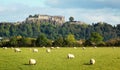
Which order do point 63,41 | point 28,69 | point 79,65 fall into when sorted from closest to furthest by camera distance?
point 28,69 → point 79,65 → point 63,41

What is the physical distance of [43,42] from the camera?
124250mm

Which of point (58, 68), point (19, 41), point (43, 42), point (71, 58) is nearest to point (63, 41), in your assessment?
point (43, 42)

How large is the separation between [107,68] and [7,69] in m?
7.28

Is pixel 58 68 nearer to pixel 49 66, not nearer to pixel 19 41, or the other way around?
pixel 49 66

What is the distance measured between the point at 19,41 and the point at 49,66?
109913mm

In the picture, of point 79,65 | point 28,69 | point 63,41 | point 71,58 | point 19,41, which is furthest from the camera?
point 19,41

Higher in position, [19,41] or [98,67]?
[98,67]

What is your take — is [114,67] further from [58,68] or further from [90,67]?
[58,68]

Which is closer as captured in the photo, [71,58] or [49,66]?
[49,66]

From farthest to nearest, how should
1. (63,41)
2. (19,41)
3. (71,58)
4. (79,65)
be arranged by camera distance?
(19,41) < (63,41) < (71,58) < (79,65)

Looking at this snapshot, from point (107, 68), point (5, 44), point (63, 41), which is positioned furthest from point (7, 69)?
point (5, 44)

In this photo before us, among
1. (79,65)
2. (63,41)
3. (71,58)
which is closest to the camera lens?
(79,65)

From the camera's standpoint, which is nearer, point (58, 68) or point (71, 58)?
point (58, 68)

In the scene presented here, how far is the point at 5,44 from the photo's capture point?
424 feet
